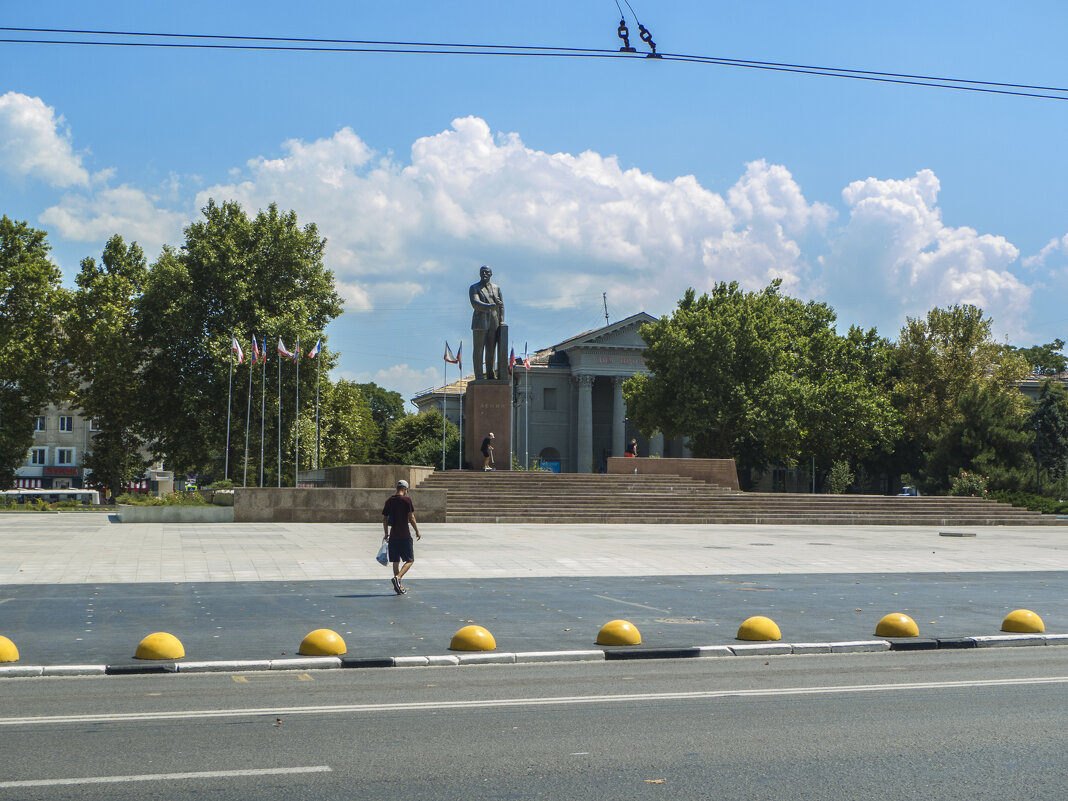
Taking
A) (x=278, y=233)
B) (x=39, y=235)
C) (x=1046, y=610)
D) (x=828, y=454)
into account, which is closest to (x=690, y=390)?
(x=828, y=454)

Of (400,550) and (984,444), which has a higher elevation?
(984,444)

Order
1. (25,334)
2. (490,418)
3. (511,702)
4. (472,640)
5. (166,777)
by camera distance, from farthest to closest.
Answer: (25,334), (490,418), (472,640), (511,702), (166,777)

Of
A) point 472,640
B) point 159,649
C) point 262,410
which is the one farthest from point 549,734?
point 262,410

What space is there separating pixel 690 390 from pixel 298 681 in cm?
5674

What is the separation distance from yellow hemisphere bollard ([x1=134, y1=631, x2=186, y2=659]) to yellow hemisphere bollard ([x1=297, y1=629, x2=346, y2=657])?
1192 millimetres

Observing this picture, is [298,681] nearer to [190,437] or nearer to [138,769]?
[138,769]

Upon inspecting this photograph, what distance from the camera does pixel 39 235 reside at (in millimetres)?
54938

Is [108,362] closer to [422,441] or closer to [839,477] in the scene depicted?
[422,441]

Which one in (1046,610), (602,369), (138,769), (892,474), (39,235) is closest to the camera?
(138,769)

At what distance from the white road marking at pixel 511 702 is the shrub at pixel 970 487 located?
3892 centimetres

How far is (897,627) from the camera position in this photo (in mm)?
12383

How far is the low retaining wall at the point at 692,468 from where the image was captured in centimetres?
4891

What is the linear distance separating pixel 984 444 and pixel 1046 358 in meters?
55.9

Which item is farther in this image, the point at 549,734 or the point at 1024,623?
the point at 1024,623
